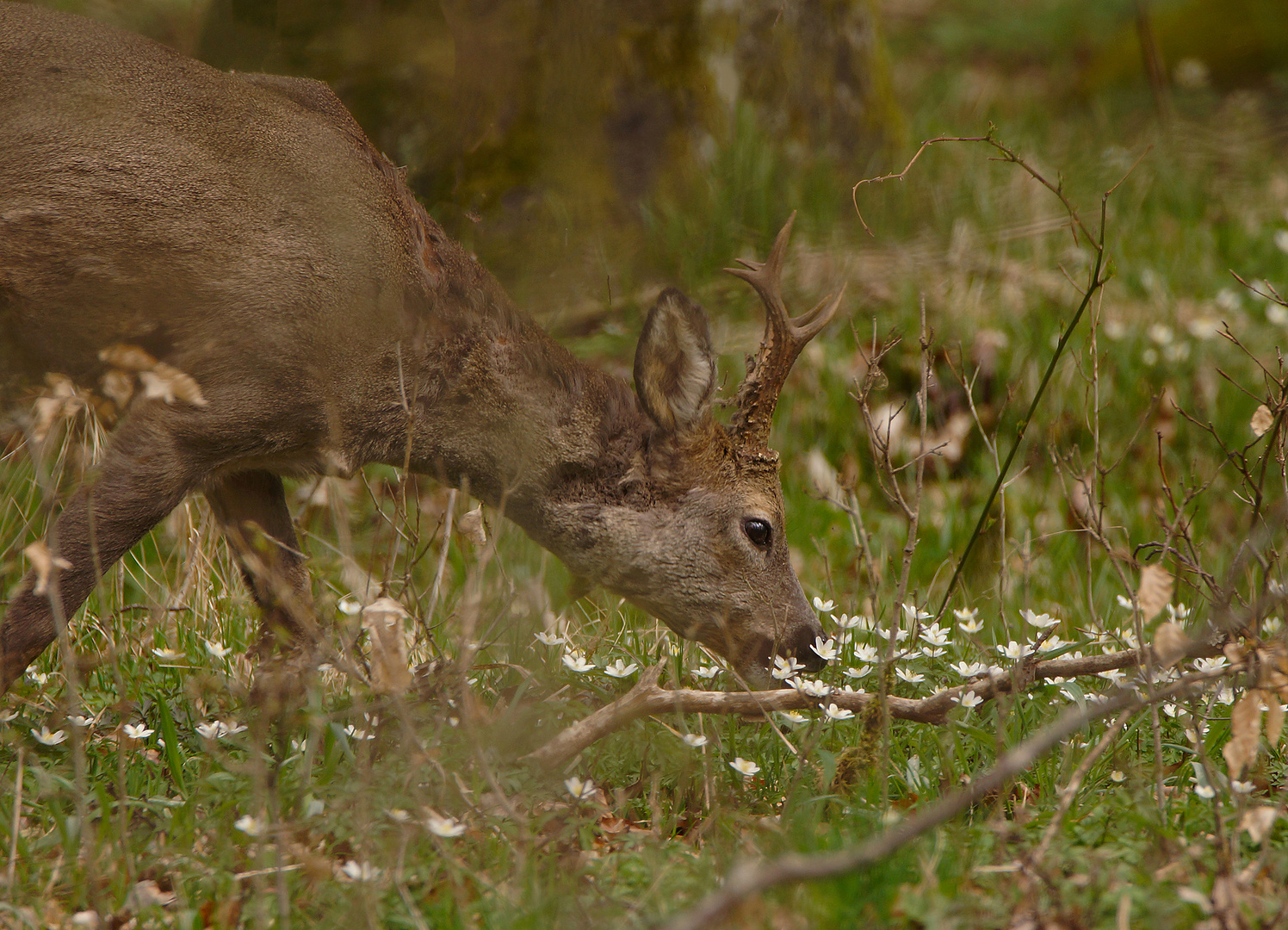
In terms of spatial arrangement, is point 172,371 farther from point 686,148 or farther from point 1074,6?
point 1074,6

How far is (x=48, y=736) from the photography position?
336 cm

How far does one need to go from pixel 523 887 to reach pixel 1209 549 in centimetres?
409

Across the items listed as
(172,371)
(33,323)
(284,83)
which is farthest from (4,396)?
(172,371)

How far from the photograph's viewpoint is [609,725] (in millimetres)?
3205

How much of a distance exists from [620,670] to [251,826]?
129cm

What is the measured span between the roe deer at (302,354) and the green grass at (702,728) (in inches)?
10.4

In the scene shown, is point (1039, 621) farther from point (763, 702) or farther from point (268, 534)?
point (268, 534)

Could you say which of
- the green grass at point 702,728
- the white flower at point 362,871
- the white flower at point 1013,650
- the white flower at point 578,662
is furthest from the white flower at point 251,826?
the white flower at point 1013,650

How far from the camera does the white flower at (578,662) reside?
11.8ft

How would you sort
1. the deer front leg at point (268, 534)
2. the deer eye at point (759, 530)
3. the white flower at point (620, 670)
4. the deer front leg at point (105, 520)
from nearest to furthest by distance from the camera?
the deer front leg at point (105, 520) → the white flower at point (620, 670) → the deer front leg at point (268, 534) → the deer eye at point (759, 530)

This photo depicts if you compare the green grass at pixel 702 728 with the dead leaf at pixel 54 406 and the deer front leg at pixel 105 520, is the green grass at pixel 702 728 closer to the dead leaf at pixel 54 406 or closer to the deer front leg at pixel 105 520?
the deer front leg at pixel 105 520

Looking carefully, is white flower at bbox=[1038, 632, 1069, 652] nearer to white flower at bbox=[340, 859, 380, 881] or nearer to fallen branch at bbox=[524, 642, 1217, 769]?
fallen branch at bbox=[524, 642, 1217, 769]

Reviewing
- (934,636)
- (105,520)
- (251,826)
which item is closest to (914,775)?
(934,636)

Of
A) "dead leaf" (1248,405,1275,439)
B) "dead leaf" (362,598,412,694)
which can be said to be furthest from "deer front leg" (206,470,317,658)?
"dead leaf" (1248,405,1275,439)
